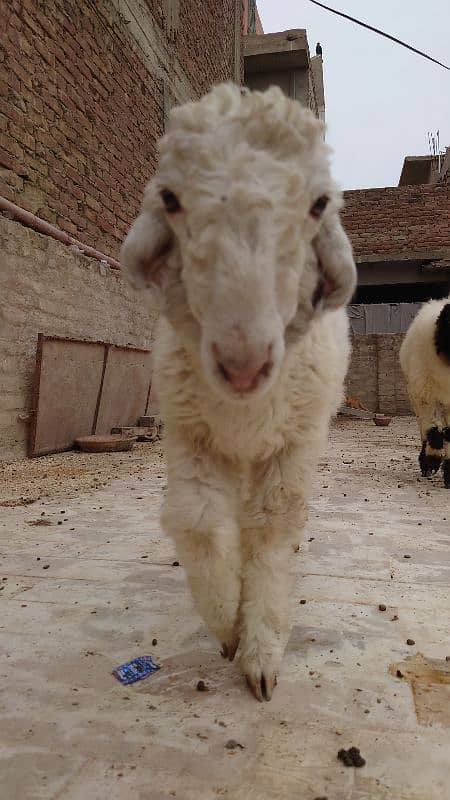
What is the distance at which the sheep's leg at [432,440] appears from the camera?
19.6ft

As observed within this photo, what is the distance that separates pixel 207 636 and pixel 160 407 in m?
0.90

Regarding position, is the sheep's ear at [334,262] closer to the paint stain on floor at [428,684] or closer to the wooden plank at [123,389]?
the paint stain on floor at [428,684]

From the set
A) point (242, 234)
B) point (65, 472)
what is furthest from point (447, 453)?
point (242, 234)

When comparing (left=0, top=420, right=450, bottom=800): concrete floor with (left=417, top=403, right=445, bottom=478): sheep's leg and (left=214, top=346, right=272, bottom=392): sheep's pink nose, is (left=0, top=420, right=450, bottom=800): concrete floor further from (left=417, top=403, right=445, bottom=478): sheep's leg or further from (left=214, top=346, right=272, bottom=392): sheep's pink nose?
(left=417, top=403, right=445, bottom=478): sheep's leg

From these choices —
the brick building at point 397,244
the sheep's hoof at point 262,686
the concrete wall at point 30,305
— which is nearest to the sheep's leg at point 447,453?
the concrete wall at point 30,305

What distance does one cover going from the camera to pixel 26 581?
2.70m

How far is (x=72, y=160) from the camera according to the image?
747 cm

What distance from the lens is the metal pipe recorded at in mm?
5951

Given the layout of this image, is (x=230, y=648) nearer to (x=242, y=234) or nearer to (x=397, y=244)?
(x=242, y=234)

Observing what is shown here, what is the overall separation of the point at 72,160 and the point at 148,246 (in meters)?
6.57

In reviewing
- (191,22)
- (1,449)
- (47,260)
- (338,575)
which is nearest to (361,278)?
(191,22)

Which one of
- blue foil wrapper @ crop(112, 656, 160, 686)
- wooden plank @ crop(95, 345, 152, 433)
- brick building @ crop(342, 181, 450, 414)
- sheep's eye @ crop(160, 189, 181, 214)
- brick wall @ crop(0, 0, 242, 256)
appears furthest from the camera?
brick building @ crop(342, 181, 450, 414)

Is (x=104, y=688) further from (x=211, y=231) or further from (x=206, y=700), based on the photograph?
(x=211, y=231)

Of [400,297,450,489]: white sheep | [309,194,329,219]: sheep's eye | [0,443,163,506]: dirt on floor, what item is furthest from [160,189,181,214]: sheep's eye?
[400,297,450,489]: white sheep
